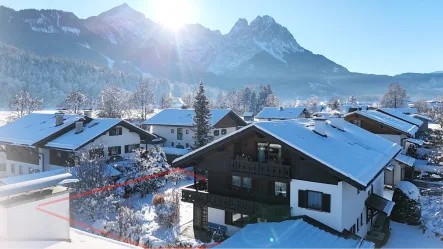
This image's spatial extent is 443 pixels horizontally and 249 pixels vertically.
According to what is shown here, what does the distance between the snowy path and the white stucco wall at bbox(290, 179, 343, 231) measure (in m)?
6.17

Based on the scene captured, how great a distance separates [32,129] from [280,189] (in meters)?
32.1

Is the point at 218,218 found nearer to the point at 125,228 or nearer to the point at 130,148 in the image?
the point at 125,228

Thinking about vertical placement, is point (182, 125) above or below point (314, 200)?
above

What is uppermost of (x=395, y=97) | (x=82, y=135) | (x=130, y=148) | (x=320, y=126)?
(x=395, y=97)

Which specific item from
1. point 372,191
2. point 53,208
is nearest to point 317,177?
point 372,191

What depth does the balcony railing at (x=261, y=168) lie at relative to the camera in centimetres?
1838

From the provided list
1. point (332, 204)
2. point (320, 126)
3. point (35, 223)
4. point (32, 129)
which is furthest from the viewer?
point (32, 129)

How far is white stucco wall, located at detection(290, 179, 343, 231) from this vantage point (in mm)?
16938

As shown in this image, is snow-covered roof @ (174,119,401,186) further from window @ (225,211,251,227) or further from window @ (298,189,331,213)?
window @ (225,211,251,227)

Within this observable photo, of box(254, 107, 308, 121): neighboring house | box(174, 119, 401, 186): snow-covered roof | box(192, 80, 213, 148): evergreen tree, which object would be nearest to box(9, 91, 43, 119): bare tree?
box(254, 107, 308, 121): neighboring house

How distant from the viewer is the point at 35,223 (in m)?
6.44

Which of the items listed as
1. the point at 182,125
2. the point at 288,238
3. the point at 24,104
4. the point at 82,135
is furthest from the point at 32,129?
the point at 24,104

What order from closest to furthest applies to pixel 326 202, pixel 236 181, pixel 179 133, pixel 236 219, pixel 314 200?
pixel 326 202, pixel 314 200, pixel 236 219, pixel 236 181, pixel 179 133

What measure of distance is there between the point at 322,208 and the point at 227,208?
5568mm
